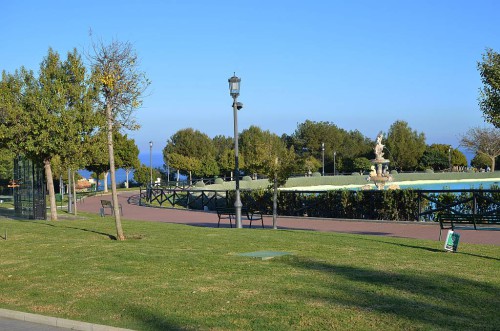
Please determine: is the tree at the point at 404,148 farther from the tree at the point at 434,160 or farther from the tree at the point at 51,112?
the tree at the point at 51,112

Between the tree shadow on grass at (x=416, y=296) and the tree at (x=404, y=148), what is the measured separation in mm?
79715

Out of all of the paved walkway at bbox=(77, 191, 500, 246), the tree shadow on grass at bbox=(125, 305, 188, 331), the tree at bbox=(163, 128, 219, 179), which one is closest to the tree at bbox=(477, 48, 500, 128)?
the paved walkway at bbox=(77, 191, 500, 246)

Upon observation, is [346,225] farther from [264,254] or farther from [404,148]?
[404,148]

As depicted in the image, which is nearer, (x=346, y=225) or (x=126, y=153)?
(x=346, y=225)

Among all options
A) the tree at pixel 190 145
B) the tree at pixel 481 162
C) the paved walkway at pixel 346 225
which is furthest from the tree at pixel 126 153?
the tree at pixel 481 162

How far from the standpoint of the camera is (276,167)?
863 inches

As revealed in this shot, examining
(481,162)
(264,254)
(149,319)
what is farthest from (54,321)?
(481,162)

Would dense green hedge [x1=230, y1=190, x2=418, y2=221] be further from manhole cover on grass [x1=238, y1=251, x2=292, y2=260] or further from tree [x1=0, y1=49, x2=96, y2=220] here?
manhole cover on grass [x1=238, y1=251, x2=292, y2=260]

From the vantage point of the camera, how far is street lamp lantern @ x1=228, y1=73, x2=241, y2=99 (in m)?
20.8

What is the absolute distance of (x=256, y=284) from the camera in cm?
919

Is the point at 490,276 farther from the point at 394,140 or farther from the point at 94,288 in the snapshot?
the point at 394,140

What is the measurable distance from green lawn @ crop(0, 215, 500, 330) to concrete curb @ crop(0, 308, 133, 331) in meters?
0.20

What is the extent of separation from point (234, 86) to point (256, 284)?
40.9 feet

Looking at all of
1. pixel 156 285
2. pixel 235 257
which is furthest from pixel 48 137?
pixel 156 285
